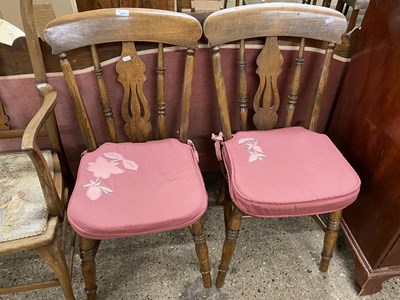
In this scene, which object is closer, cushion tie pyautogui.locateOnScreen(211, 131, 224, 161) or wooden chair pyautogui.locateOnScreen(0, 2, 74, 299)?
wooden chair pyautogui.locateOnScreen(0, 2, 74, 299)

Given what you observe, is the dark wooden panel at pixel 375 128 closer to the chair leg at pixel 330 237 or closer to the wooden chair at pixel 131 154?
the chair leg at pixel 330 237

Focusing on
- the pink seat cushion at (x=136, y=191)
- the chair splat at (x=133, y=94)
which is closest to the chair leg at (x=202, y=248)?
the pink seat cushion at (x=136, y=191)

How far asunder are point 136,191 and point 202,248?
33 cm

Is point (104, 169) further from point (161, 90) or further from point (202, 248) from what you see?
point (202, 248)

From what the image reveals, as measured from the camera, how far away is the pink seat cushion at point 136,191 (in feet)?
2.97

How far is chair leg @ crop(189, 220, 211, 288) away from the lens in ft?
3.55

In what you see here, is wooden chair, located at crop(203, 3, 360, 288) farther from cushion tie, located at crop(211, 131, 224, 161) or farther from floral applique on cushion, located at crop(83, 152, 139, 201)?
floral applique on cushion, located at crop(83, 152, 139, 201)

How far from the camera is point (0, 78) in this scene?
106 cm

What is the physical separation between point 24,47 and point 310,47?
982 millimetres

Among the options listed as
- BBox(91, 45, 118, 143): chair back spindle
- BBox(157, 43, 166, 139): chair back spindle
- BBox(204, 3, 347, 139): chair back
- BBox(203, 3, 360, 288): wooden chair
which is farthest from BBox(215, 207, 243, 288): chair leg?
BBox(91, 45, 118, 143): chair back spindle

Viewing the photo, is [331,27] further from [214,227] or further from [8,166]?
[8,166]

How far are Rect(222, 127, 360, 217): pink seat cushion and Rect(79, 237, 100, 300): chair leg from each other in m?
0.48

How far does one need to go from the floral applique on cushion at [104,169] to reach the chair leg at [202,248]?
276mm

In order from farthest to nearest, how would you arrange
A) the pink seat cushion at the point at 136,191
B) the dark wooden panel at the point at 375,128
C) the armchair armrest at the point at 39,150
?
the dark wooden panel at the point at 375,128 < the pink seat cushion at the point at 136,191 < the armchair armrest at the point at 39,150
